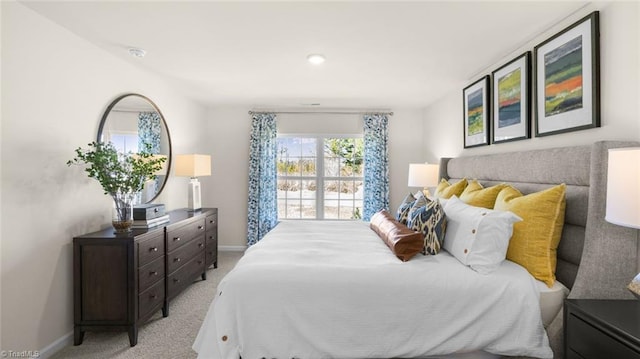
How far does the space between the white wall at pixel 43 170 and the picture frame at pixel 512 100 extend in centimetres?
366

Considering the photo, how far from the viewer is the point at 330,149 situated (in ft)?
16.8

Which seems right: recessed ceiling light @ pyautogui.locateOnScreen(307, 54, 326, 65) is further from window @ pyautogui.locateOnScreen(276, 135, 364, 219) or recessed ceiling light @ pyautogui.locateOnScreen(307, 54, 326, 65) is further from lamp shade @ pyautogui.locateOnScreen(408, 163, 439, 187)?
window @ pyautogui.locateOnScreen(276, 135, 364, 219)

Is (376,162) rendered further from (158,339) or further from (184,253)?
(158,339)

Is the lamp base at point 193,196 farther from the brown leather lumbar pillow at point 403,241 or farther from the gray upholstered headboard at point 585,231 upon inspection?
the gray upholstered headboard at point 585,231

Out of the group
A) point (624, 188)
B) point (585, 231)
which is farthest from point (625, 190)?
point (585, 231)

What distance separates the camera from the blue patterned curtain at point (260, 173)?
4863 mm

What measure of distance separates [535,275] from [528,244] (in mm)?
184

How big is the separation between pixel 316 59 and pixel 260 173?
247 cm

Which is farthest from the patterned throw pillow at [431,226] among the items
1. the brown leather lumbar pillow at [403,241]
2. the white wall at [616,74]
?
the white wall at [616,74]

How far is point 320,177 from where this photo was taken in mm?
5129

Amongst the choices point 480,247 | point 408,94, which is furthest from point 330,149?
point 480,247

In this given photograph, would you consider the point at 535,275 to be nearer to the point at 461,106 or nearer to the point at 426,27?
the point at 426,27

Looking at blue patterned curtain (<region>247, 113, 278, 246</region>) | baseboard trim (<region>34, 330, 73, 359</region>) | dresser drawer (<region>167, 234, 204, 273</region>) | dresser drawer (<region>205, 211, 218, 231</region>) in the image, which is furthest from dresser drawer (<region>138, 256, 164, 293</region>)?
blue patterned curtain (<region>247, 113, 278, 246</region>)

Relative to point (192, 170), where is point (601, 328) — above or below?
below
